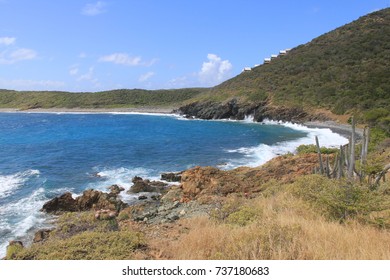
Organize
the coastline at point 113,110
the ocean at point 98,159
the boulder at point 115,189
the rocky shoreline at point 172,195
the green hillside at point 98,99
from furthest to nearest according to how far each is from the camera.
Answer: the green hillside at point 98,99 → the coastline at point 113,110 → the boulder at point 115,189 → the ocean at point 98,159 → the rocky shoreline at point 172,195

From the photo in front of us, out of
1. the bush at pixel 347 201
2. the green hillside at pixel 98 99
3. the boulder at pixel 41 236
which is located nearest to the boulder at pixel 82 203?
the boulder at pixel 41 236

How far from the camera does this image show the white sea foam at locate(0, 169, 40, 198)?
800 inches

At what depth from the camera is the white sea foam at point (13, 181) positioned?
2032 cm

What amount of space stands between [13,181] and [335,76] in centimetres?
5987

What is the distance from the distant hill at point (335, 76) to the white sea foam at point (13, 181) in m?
33.7

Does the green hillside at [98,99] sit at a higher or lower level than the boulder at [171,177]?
higher

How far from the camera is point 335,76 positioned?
6562cm

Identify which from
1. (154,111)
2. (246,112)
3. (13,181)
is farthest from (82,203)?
(154,111)

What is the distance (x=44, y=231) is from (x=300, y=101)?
5427 cm

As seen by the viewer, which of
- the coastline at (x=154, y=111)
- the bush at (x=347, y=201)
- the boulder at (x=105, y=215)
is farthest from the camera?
the coastline at (x=154, y=111)

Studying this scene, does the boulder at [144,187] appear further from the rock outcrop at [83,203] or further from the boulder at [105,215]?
the boulder at [105,215]

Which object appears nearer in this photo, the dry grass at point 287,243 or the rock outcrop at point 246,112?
the dry grass at point 287,243

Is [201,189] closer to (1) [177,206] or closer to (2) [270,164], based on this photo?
(1) [177,206]

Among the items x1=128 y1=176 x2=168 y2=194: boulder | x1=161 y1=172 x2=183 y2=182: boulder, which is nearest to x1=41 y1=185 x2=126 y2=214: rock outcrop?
x1=128 y1=176 x2=168 y2=194: boulder
